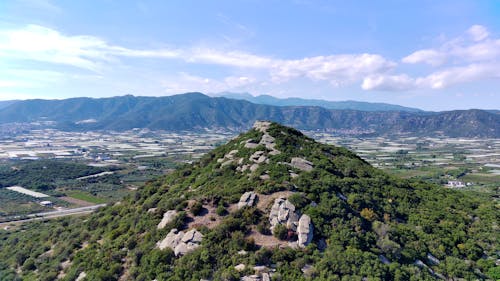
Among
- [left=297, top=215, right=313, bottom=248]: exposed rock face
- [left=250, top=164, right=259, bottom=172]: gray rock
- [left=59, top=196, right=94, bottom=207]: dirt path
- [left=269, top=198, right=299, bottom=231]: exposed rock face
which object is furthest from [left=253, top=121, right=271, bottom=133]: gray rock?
[left=59, top=196, right=94, bottom=207]: dirt path

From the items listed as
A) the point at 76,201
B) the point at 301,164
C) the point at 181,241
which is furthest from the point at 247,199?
the point at 76,201

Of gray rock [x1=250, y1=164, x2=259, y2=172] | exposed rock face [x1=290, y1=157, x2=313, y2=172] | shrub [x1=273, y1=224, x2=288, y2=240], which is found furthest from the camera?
exposed rock face [x1=290, y1=157, x2=313, y2=172]

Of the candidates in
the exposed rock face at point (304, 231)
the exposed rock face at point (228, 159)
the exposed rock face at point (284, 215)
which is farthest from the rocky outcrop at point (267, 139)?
the exposed rock face at point (304, 231)

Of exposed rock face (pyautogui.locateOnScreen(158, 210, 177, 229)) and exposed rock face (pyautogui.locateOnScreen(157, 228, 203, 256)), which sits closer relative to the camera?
exposed rock face (pyautogui.locateOnScreen(157, 228, 203, 256))

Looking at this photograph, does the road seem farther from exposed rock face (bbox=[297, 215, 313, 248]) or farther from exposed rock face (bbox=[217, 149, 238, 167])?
exposed rock face (bbox=[297, 215, 313, 248])

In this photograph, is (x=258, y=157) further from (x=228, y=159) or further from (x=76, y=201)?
(x=76, y=201)
